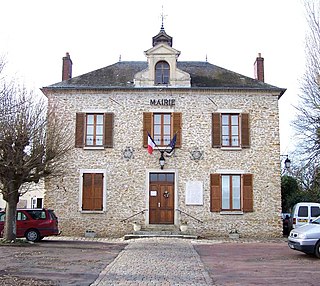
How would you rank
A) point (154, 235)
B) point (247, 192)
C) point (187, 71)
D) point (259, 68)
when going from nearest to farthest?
point (154, 235) < point (247, 192) < point (259, 68) < point (187, 71)

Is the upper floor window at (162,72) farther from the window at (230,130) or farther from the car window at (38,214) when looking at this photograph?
the car window at (38,214)

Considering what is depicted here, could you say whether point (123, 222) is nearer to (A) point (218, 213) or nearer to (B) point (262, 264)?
(A) point (218, 213)

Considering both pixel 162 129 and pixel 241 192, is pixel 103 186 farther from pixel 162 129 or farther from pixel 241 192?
pixel 241 192

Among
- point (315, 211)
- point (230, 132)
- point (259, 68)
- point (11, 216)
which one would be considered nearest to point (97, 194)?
point (11, 216)

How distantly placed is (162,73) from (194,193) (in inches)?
235

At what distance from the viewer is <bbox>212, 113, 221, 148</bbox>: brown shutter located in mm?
22578

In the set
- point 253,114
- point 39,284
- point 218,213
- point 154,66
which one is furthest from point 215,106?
point 39,284

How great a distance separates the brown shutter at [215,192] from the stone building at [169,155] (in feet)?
0.15

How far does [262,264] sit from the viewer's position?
1270 centimetres

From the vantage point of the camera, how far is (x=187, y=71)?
24.7 metres

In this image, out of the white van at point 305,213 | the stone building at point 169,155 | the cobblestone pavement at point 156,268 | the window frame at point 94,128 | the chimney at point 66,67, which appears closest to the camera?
the cobblestone pavement at point 156,268

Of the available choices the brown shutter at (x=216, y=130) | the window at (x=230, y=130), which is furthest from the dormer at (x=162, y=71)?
the window at (x=230, y=130)

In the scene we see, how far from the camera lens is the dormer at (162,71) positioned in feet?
75.8

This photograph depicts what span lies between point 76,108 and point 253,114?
332 inches
